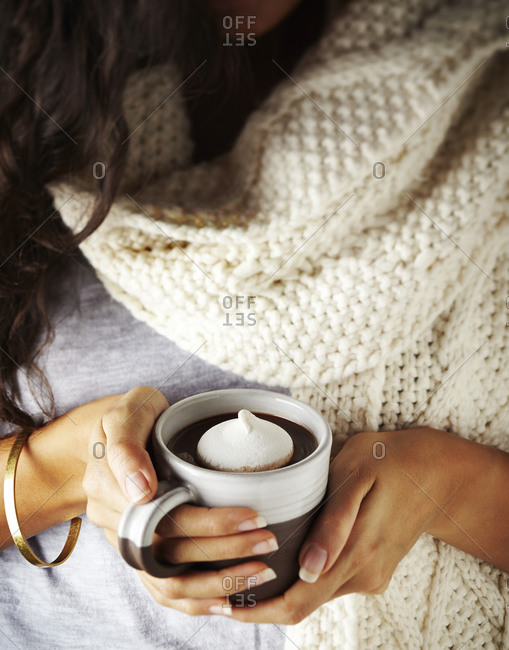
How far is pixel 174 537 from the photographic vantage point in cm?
35

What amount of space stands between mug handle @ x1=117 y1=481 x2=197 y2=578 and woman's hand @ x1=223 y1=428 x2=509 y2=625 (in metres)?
0.10

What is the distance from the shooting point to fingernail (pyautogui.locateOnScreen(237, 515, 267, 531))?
0.34 m

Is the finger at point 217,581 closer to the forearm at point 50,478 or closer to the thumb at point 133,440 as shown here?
the thumb at point 133,440

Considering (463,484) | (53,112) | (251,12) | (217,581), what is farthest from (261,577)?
(251,12)

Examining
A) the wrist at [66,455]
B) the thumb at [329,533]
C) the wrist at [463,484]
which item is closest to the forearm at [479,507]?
the wrist at [463,484]

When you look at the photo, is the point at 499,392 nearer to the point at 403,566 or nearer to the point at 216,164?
the point at 403,566

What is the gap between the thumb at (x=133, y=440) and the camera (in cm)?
34

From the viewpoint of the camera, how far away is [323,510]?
0.40 meters

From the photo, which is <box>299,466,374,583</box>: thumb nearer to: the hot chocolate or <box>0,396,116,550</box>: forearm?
the hot chocolate

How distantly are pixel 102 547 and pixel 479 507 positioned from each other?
1.39 feet

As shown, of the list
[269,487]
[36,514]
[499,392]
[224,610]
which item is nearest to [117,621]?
[36,514]

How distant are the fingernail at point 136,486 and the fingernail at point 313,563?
133 millimetres

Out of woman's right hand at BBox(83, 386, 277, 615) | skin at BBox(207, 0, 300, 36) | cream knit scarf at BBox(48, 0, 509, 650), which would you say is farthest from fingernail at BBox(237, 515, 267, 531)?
skin at BBox(207, 0, 300, 36)

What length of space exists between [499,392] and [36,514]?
533 mm
